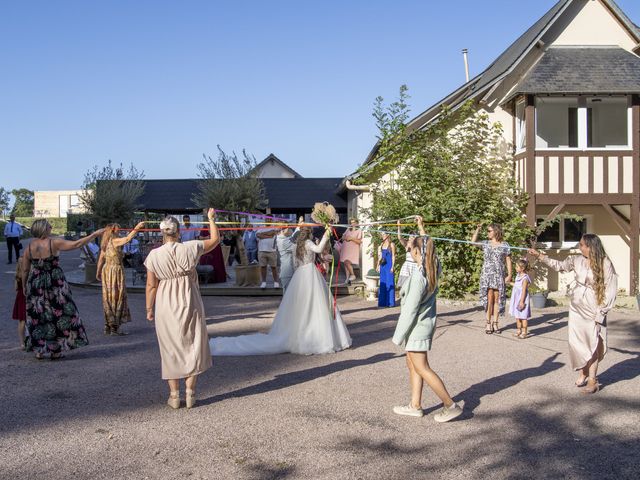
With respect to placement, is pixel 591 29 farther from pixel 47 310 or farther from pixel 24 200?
pixel 24 200

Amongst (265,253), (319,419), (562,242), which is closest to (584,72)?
(562,242)

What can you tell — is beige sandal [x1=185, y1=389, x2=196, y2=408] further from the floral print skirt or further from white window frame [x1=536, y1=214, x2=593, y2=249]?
white window frame [x1=536, y1=214, x2=593, y2=249]

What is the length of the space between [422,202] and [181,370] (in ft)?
34.8

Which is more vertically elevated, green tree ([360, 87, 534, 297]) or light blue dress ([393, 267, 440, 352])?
green tree ([360, 87, 534, 297])

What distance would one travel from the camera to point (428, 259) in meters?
6.21

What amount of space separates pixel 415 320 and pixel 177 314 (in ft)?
7.31

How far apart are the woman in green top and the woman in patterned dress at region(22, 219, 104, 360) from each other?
437 centimetres

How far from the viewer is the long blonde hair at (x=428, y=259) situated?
6.18m

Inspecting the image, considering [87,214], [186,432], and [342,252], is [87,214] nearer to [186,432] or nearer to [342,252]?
[342,252]

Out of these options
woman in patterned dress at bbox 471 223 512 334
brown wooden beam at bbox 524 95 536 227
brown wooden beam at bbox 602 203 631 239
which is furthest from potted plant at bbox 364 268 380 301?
brown wooden beam at bbox 602 203 631 239

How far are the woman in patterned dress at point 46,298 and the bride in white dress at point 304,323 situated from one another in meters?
1.95

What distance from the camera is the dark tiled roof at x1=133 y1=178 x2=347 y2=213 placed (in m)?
34.2

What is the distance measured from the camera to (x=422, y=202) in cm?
1622

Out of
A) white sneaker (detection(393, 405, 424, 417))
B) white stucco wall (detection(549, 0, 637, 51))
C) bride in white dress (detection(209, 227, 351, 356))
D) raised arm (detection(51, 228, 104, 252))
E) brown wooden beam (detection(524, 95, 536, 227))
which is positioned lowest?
white sneaker (detection(393, 405, 424, 417))
